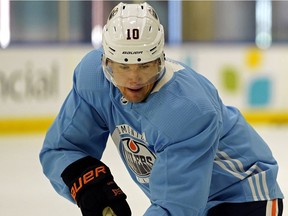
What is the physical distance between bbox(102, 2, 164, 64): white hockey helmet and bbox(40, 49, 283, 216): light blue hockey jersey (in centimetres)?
12

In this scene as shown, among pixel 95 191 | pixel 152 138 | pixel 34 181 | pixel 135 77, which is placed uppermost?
pixel 135 77

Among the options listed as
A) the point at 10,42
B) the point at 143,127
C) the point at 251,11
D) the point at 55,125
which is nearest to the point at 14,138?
the point at 10,42

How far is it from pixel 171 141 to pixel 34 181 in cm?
230

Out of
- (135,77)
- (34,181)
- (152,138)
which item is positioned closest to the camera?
(135,77)

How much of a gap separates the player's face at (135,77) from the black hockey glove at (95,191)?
25 cm

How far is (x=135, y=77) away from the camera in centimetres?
192

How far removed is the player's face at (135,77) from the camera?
192 centimetres

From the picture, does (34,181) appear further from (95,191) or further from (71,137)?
(95,191)

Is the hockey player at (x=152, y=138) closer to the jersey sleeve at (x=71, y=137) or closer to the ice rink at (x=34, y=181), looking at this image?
the jersey sleeve at (x=71, y=137)

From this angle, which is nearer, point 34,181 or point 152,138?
point 152,138

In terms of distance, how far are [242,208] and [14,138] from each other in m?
3.53

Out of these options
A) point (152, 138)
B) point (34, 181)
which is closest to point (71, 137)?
point (152, 138)

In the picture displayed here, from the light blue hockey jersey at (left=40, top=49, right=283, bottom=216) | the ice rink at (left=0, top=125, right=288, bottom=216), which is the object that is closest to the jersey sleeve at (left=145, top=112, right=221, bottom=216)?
the light blue hockey jersey at (left=40, top=49, right=283, bottom=216)

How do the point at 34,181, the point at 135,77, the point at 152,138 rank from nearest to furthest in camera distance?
1. the point at 135,77
2. the point at 152,138
3. the point at 34,181
